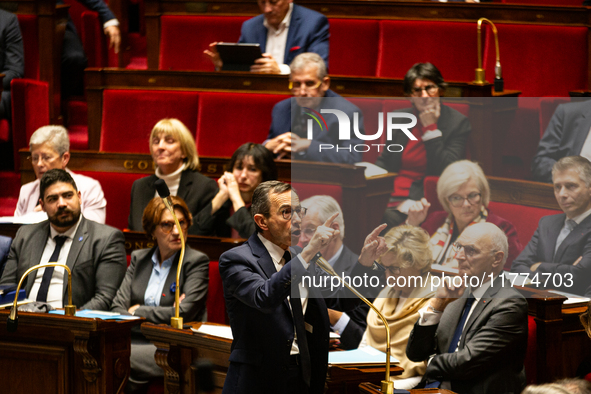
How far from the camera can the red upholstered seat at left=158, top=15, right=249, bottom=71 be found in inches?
94.1

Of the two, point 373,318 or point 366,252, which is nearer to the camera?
point 366,252

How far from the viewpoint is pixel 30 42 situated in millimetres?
2291

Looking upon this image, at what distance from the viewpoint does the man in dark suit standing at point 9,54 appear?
216 centimetres

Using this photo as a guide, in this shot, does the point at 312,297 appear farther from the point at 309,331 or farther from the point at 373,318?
the point at 373,318

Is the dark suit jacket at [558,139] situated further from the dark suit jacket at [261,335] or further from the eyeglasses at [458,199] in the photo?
the dark suit jacket at [261,335]

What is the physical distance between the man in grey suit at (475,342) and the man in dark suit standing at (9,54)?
1.58 metres

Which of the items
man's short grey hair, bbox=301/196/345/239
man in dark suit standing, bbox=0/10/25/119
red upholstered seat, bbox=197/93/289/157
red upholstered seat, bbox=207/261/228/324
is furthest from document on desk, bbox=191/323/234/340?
man in dark suit standing, bbox=0/10/25/119

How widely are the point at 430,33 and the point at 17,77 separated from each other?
4.31ft

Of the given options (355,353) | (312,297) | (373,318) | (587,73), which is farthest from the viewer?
(587,73)

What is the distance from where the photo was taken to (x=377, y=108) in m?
0.84

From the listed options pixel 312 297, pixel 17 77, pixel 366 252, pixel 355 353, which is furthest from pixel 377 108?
pixel 17 77

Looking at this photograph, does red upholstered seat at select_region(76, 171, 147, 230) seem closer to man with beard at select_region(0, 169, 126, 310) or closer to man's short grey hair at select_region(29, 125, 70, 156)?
man's short grey hair at select_region(29, 125, 70, 156)

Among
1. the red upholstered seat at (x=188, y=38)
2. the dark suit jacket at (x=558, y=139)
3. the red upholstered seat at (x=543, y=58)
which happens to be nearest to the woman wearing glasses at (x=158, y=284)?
the dark suit jacket at (x=558, y=139)

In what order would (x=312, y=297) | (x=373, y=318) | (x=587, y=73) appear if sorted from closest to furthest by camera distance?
1. (x=312, y=297)
2. (x=373, y=318)
3. (x=587, y=73)
